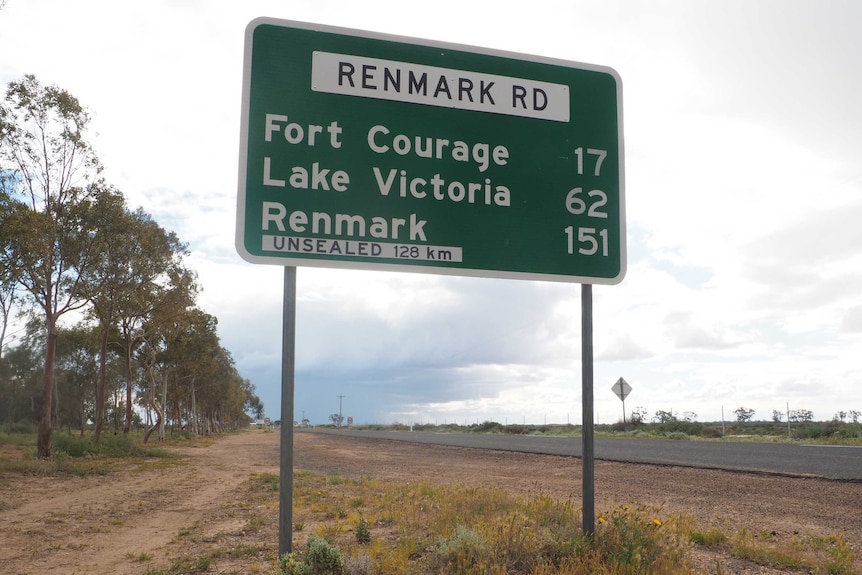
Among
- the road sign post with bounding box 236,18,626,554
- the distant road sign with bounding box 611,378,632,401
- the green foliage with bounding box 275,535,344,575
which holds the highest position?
the road sign post with bounding box 236,18,626,554

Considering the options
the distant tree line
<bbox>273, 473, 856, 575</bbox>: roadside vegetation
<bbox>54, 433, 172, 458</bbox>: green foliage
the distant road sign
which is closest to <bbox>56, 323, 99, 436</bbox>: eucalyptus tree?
the distant tree line

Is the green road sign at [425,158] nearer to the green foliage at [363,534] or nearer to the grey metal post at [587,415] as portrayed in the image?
the grey metal post at [587,415]

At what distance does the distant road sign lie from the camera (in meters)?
37.2

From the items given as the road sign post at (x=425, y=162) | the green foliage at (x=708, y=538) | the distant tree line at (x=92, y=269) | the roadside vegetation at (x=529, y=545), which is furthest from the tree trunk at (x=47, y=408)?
the green foliage at (x=708, y=538)

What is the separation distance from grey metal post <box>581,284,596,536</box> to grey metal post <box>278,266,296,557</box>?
275 centimetres

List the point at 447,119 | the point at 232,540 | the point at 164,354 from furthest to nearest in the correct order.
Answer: the point at 164,354
the point at 232,540
the point at 447,119

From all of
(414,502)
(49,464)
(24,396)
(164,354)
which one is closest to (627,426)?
(164,354)

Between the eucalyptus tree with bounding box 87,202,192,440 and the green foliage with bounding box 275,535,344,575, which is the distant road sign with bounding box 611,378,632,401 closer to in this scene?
the eucalyptus tree with bounding box 87,202,192,440

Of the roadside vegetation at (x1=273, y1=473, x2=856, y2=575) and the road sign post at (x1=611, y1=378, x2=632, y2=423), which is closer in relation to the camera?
the roadside vegetation at (x1=273, y1=473, x2=856, y2=575)

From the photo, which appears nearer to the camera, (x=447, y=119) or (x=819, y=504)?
(x=447, y=119)

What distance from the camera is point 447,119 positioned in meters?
6.36

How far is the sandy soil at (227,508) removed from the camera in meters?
8.50

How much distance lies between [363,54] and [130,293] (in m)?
31.0

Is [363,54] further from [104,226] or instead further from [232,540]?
[104,226]
